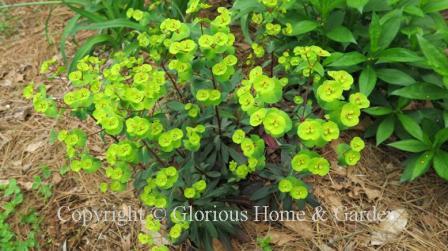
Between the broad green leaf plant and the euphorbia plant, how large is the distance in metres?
0.26

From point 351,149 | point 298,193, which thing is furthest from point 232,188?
point 351,149

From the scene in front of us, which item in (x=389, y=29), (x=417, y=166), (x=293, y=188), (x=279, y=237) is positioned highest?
(x=389, y=29)

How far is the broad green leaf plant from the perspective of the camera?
6.35ft

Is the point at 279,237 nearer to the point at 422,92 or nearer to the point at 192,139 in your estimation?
the point at 192,139

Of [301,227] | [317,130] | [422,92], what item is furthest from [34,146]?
[422,92]

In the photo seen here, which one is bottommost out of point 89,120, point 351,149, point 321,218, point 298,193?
point 321,218

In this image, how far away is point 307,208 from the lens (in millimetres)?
1993

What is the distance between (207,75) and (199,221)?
1.91 feet

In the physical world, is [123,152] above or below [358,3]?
below

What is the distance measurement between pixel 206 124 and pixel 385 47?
0.90 metres

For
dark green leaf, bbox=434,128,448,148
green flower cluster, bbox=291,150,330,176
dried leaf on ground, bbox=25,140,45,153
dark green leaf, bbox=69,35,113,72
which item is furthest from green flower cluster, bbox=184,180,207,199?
dark green leaf, bbox=69,35,113,72

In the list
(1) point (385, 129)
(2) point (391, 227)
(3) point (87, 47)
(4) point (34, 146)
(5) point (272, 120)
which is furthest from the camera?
(3) point (87, 47)

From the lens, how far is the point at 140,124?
4.53 feet

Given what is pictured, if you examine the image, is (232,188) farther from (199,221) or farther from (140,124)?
(140,124)
